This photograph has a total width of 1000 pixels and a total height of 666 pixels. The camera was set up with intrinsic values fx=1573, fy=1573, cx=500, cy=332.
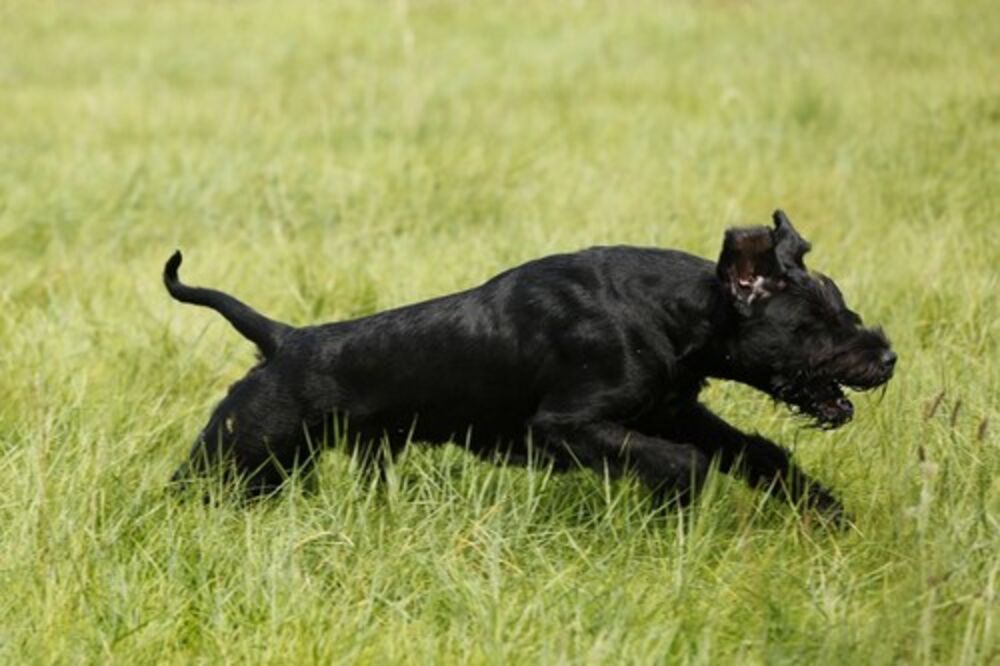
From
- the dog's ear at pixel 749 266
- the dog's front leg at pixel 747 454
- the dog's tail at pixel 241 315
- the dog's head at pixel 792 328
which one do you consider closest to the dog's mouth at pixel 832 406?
the dog's head at pixel 792 328

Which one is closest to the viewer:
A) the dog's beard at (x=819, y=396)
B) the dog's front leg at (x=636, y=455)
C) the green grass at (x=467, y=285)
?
the green grass at (x=467, y=285)

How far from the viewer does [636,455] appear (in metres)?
4.04

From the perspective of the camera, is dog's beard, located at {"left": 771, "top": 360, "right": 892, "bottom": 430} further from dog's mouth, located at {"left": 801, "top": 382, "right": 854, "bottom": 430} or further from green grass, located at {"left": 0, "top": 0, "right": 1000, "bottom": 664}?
green grass, located at {"left": 0, "top": 0, "right": 1000, "bottom": 664}

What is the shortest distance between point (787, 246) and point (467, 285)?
7.06 feet

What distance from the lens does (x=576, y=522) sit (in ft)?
13.4

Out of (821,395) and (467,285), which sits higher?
(821,395)

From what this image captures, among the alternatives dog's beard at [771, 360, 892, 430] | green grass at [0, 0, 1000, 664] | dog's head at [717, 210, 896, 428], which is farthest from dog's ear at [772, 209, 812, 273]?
green grass at [0, 0, 1000, 664]

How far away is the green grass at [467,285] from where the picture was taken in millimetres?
3324

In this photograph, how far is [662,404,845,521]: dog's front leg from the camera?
409 cm

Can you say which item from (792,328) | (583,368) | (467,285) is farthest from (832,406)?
(467,285)

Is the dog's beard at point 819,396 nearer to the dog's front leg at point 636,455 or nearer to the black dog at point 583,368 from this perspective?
the black dog at point 583,368

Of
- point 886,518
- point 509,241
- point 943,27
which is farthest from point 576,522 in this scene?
point 943,27

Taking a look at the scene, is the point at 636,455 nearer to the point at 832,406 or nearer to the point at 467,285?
the point at 832,406

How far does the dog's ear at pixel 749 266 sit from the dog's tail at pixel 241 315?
133 cm
